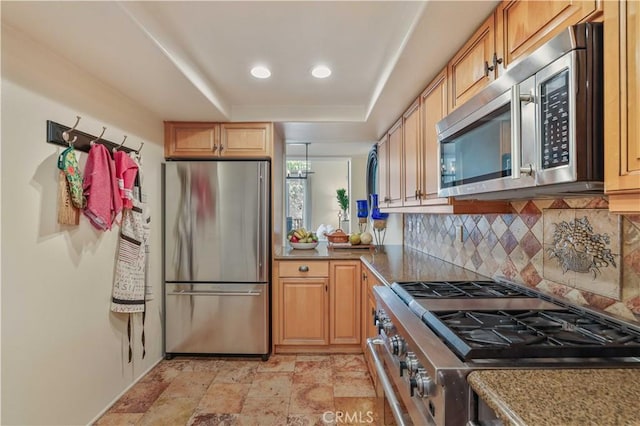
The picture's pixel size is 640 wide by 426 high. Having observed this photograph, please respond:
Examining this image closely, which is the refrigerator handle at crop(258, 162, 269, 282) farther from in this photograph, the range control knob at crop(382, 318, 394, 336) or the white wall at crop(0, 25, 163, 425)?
the range control knob at crop(382, 318, 394, 336)

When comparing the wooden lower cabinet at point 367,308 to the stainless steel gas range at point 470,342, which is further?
the wooden lower cabinet at point 367,308

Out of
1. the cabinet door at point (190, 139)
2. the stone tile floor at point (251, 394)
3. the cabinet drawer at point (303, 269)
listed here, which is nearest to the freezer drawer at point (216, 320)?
the stone tile floor at point (251, 394)

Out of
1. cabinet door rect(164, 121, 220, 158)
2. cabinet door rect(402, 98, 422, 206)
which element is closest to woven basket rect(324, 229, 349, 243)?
cabinet door rect(402, 98, 422, 206)

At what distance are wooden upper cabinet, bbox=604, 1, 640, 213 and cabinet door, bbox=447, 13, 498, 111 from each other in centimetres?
57

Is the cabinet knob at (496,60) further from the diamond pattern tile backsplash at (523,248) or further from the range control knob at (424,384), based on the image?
the range control knob at (424,384)

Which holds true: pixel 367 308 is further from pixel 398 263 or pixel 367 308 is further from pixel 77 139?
pixel 77 139

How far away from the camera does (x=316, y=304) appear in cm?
283

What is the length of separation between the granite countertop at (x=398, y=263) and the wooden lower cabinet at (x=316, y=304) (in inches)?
4.5

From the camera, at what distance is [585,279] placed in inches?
45.8

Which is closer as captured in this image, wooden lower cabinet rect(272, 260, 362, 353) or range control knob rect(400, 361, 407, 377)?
range control knob rect(400, 361, 407, 377)

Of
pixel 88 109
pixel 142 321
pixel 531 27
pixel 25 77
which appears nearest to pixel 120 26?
pixel 25 77

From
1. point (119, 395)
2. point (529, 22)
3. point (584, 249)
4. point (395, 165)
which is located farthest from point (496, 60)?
point (119, 395)

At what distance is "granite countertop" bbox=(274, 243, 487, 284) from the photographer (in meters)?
1.88

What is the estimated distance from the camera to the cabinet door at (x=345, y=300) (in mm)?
2814
